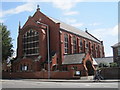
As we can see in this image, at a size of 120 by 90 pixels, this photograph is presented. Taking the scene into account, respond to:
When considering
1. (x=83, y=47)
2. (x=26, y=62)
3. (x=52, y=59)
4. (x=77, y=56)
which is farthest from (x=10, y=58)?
(x=83, y=47)

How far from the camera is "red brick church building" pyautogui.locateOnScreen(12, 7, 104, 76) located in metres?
45.9

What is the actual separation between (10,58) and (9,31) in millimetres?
7987

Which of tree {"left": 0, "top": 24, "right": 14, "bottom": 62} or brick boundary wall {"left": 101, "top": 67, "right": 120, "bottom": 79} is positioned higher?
tree {"left": 0, "top": 24, "right": 14, "bottom": 62}

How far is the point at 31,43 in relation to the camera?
51031 mm

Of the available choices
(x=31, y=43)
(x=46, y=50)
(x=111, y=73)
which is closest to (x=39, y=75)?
(x=46, y=50)

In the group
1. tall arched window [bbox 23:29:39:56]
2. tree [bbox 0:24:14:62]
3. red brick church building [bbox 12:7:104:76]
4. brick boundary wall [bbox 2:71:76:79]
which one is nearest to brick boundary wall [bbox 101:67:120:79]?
brick boundary wall [bbox 2:71:76:79]

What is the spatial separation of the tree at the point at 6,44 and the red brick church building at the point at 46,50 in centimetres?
263

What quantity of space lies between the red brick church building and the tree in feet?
8.64

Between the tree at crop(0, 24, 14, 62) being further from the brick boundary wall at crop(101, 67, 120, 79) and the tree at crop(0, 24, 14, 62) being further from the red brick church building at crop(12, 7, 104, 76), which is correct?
the brick boundary wall at crop(101, 67, 120, 79)

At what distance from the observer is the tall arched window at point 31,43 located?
49.8m

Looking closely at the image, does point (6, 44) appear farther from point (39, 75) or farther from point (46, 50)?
point (39, 75)

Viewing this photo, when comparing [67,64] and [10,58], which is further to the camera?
[10,58]

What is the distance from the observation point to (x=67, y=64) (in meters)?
47.6

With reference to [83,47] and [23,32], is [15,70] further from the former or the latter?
[83,47]
